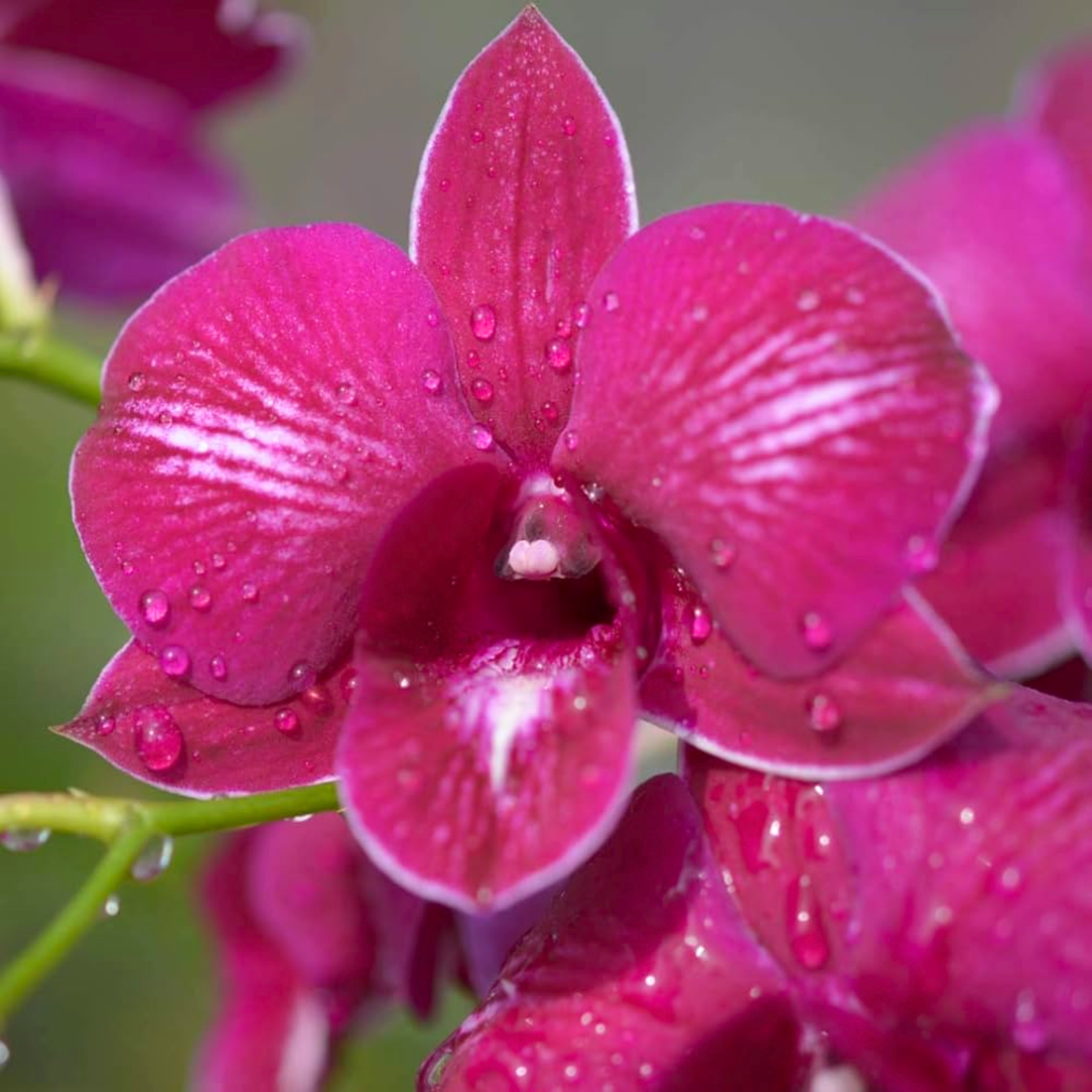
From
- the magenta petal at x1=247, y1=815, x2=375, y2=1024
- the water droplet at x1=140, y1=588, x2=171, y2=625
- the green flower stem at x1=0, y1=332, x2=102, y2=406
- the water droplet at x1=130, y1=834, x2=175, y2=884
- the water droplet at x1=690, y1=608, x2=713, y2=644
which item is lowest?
the magenta petal at x1=247, y1=815, x2=375, y2=1024

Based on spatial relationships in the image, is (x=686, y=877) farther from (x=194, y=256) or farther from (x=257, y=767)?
(x=194, y=256)

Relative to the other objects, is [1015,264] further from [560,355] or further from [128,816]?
[128,816]

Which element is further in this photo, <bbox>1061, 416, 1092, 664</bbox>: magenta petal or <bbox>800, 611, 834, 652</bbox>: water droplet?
<bbox>1061, 416, 1092, 664</bbox>: magenta petal

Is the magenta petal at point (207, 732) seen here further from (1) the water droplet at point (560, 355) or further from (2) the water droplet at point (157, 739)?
(1) the water droplet at point (560, 355)

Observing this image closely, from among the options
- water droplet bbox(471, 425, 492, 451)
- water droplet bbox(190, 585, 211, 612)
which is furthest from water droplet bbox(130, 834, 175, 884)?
water droplet bbox(471, 425, 492, 451)

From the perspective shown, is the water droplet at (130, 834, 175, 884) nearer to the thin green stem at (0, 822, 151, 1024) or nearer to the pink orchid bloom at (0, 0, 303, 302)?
the thin green stem at (0, 822, 151, 1024)

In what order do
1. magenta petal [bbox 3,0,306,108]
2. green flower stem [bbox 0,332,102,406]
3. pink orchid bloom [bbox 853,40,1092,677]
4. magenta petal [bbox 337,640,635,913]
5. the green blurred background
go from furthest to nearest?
the green blurred background < magenta petal [bbox 3,0,306,108] < pink orchid bloom [bbox 853,40,1092,677] < green flower stem [bbox 0,332,102,406] < magenta petal [bbox 337,640,635,913]

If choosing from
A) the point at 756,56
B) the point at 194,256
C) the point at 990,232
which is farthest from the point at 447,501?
the point at 756,56
